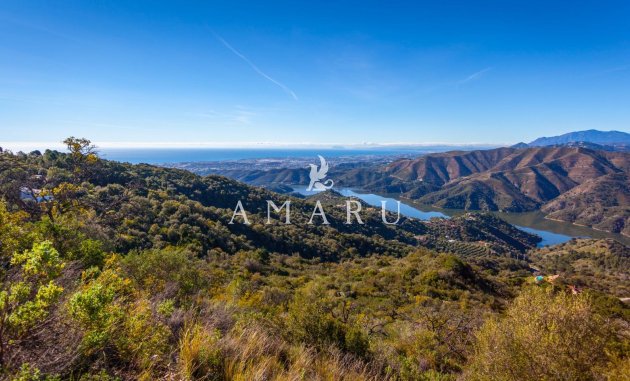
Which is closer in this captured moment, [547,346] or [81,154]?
[547,346]

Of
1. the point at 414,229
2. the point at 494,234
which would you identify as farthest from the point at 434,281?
the point at 494,234

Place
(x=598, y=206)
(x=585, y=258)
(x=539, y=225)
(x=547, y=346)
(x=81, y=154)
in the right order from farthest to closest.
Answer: (x=598, y=206) → (x=539, y=225) → (x=585, y=258) → (x=81, y=154) → (x=547, y=346)

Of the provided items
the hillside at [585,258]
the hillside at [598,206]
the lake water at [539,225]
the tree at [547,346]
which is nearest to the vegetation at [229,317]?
the tree at [547,346]

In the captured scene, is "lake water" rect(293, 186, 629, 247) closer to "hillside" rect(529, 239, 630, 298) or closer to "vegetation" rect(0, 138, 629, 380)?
"hillside" rect(529, 239, 630, 298)

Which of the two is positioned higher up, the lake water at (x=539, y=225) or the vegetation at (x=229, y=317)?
the vegetation at (x=229, y=317)

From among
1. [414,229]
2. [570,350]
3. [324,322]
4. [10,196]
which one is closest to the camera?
[570,350]

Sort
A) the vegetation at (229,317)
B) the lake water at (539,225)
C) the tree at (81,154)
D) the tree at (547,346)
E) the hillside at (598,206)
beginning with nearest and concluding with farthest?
the vegetation at (229,317) → the tree at (547,346) → the tree at (81,154) → the lake water at (539,225) → the hillside at (598,206)

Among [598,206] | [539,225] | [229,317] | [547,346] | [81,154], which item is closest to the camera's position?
[547,346]

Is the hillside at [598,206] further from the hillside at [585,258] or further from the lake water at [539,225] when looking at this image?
the hillside at [585,258]

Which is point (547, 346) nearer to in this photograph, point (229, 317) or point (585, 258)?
point (229, 317)

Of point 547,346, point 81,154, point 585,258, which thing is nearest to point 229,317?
point 547,346

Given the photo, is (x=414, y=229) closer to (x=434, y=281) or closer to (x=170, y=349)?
(x=434, y=281)
